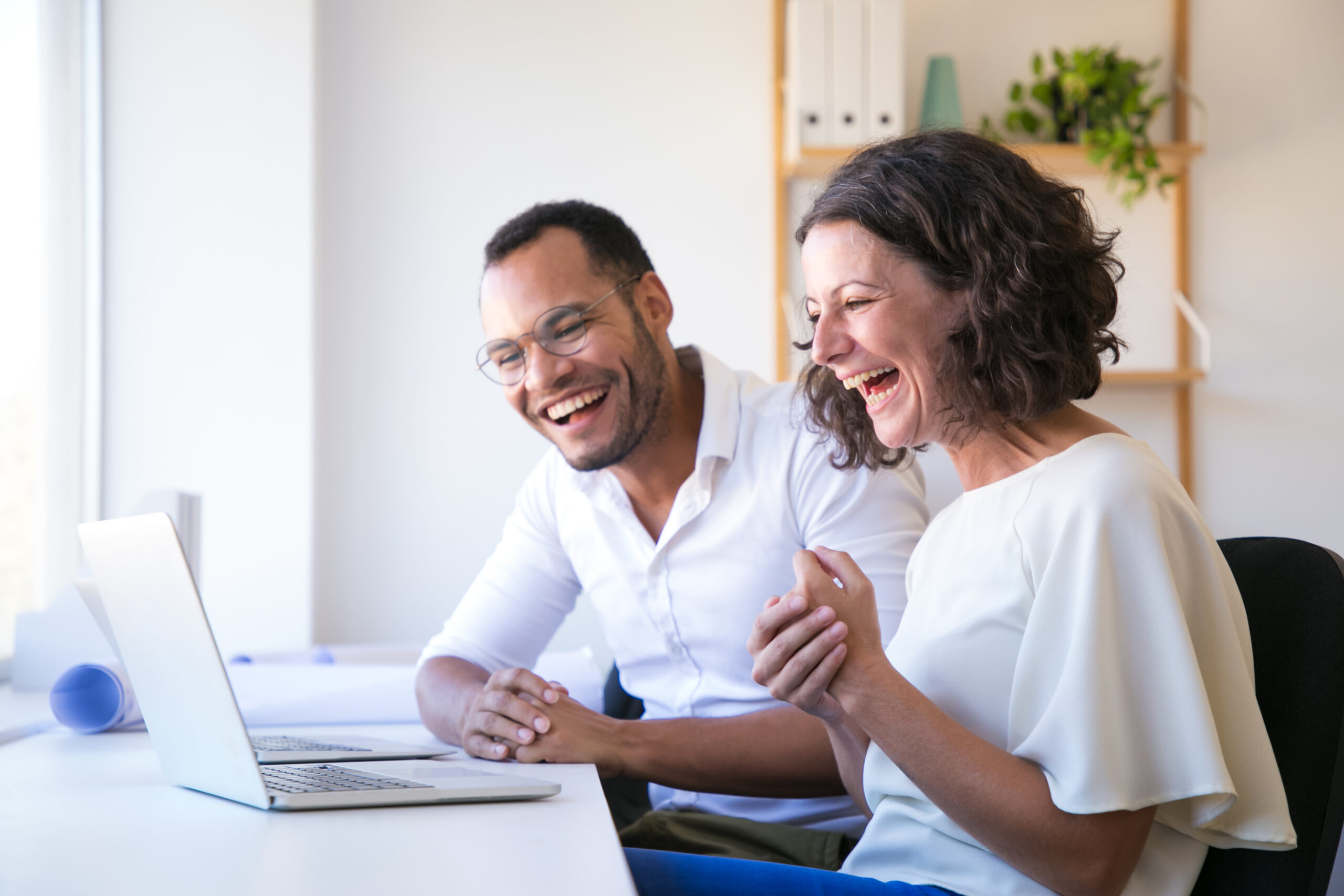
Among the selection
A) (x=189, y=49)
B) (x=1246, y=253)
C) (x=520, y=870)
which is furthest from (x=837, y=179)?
(x=1246, y=253)

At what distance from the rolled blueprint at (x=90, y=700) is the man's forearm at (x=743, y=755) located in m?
0.69

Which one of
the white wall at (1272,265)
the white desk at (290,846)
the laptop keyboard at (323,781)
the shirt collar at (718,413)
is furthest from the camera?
the white wall at (1272,265)

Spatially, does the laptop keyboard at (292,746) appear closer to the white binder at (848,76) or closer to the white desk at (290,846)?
the white desk at (290,846)

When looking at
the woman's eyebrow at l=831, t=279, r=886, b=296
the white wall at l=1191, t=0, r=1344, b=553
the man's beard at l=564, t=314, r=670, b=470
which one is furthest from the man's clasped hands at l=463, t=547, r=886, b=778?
the white wall at l=1191, t=0, r=1344, b=553

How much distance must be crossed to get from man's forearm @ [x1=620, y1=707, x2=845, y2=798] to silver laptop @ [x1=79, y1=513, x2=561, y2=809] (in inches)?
12.3

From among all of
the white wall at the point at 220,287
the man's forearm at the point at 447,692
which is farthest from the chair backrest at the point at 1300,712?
the white wall at the point at 220,287

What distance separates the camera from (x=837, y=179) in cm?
113

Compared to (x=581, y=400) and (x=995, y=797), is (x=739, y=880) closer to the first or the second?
(x=995, y=797)

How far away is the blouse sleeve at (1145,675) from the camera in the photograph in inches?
32.2

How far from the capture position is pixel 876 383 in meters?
1.16

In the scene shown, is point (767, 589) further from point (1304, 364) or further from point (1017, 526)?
point (1304, 364)

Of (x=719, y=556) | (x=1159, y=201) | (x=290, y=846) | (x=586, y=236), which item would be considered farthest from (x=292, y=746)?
(x=1159, y=201)

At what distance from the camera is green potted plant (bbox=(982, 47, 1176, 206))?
8.88 ft

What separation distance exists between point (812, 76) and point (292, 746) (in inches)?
80.4
